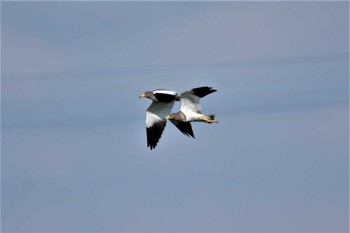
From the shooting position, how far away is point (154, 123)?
42.2 metres

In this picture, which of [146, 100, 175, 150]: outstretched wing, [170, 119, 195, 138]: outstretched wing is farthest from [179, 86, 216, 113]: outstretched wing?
[146, 100, 175, 150]: outstretched wing

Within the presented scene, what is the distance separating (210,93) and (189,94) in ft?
3.20

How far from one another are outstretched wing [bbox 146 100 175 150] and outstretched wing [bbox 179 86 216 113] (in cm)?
284

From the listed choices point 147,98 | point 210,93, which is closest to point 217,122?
point 210,93

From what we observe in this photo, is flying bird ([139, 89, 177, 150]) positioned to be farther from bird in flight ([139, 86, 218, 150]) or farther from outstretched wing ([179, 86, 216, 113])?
outstretched wing ([179, 86, 216, 113])

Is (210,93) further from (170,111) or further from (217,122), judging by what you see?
(170,111)

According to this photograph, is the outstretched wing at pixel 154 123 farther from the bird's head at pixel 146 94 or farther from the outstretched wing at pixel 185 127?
the bird's head at pixel 146 94

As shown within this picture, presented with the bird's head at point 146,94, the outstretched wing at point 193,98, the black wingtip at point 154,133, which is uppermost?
the bird's head at point 146,94

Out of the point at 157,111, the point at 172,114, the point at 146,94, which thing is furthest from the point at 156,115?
the point at 172,114

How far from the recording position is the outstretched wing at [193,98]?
38281 mm

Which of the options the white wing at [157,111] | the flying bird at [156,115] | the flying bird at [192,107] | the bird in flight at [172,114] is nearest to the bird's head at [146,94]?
the bird in flight at [172,114]

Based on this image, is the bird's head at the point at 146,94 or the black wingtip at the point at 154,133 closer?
the bird's head at the point at 146,94

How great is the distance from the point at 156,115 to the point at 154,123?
0.34 m

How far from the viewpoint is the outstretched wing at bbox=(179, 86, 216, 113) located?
3828 centimetres
